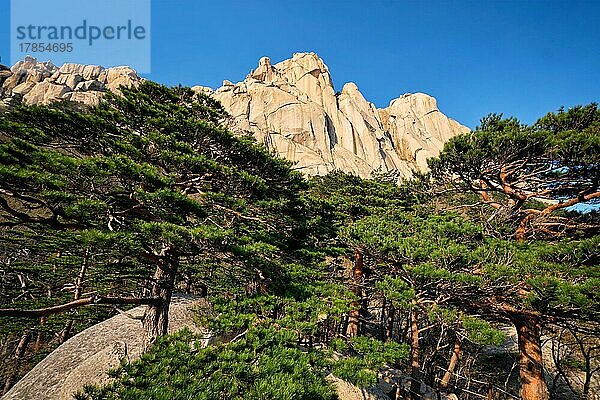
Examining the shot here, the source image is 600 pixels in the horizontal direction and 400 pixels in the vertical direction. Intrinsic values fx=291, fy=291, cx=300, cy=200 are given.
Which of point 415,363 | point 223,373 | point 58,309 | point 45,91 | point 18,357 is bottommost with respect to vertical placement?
point 18,357

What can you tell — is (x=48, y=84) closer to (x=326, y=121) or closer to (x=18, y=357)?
(x=326, y=121)

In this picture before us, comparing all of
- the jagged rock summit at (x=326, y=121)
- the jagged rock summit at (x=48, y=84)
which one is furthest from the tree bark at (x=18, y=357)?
the jagged rock summit at (x=48, y=84)

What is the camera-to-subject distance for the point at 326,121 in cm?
5522

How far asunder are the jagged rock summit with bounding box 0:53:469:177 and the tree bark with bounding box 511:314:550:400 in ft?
122

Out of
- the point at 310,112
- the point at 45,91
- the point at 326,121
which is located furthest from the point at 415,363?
the point at 45,91

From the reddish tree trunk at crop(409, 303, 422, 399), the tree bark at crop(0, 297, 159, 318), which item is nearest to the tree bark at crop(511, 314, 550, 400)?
the reddish tree trunk at crop(409, 303, 422, 399)

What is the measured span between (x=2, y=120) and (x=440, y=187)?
9805mm

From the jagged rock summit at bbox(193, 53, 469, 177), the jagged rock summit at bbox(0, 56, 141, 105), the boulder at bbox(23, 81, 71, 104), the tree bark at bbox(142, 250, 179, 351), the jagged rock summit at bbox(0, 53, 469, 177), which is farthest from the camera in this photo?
the jagged rock summit at bbox(193, 53, 469, 177)

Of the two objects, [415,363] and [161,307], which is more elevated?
[161,307]

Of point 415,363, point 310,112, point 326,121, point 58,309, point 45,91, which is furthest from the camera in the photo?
point 326,121

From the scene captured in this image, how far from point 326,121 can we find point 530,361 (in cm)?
5214

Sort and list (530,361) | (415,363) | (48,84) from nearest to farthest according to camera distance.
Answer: (530,361) → (415,363) → (48,84)

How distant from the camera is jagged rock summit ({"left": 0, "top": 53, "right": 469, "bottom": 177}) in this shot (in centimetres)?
4975

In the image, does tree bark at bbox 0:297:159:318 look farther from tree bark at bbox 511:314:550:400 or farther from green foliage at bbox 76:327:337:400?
tree bark at bbox 511:314:550:400
